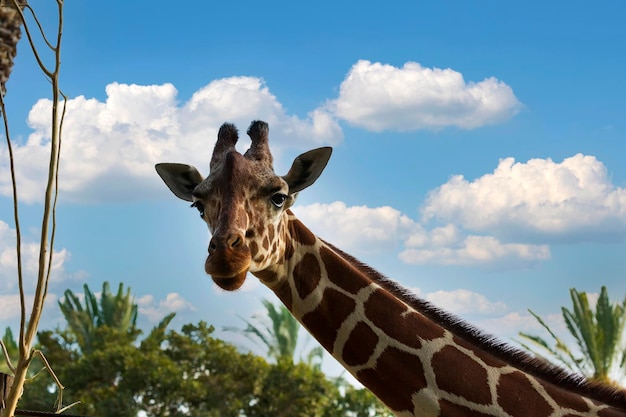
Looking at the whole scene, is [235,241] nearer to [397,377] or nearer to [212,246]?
[212,246]

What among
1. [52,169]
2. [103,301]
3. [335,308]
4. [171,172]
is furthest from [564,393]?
[103,301]

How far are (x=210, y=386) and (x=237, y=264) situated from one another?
56.0ft

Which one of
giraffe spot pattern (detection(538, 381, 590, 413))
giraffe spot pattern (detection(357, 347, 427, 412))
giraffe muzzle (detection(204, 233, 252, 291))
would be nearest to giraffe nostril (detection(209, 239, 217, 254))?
giraffe muzzle (detection(204, 233, 252, 291))

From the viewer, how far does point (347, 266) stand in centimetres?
473

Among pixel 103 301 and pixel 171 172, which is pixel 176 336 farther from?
pixel 171 172

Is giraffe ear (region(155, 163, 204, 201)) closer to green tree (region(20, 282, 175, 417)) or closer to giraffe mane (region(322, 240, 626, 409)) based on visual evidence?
giraffe mane (region(322, 240, 626, 409))

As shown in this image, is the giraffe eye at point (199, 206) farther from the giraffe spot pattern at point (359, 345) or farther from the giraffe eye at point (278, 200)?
the giraffe spot pattern at point (359, 345)

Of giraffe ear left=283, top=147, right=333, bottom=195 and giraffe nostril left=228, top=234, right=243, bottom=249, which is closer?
giraffe nostril left=228, top=234, right=243, bottom=249

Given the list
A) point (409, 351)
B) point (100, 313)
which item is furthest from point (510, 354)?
point (100, 313)

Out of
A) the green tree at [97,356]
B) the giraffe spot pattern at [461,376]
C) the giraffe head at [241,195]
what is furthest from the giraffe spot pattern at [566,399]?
the green tree at [97,356]

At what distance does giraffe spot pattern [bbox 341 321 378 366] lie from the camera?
4438mm

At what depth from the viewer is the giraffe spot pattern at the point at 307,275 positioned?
4598 millimetres

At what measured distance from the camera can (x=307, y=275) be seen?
4.64 metres

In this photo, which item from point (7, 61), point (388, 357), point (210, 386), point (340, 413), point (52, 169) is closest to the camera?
point (52, 169)
